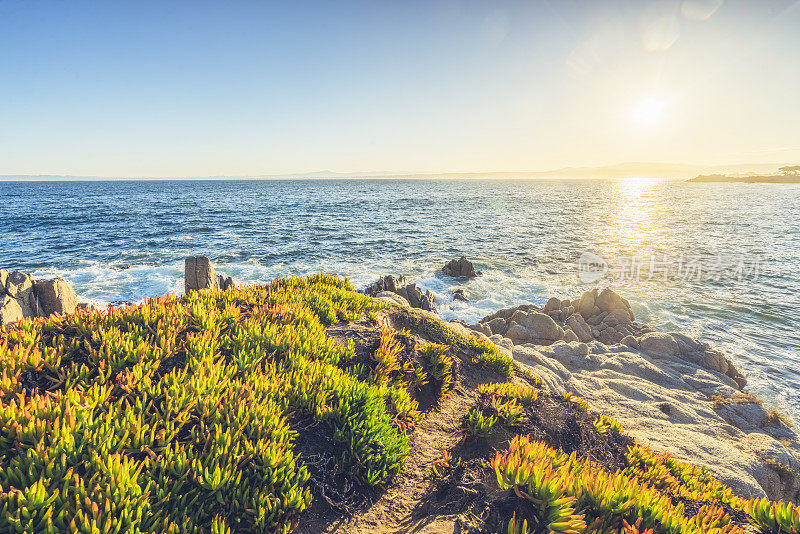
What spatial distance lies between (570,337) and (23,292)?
67.4 feet

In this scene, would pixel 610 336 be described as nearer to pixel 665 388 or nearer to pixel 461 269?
pixel 665 388

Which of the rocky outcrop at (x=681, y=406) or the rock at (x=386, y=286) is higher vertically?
the rock at (x=386, y=286)

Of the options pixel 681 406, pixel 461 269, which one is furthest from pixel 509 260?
pixel 681 406

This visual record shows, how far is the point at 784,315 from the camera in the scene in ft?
60.9

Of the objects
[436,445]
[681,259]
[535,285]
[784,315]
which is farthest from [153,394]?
[681,259]

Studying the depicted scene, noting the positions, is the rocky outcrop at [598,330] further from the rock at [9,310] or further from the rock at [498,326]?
the rock at [9,310]

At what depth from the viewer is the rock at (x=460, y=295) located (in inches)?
819

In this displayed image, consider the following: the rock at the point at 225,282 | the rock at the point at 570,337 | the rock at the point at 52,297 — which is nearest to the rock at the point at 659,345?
the rock at the point at 570,337

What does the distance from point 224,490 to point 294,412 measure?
143cm

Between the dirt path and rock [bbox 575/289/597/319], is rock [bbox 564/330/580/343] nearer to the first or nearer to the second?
rock [bbox 575/289/597/319]

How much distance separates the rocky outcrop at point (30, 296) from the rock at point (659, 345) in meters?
22.1

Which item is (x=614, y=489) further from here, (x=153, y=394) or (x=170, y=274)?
(x=170, y=274)

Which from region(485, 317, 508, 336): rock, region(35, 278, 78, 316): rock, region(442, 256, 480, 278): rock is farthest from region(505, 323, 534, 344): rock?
region(35, 278, 78, 316): rock

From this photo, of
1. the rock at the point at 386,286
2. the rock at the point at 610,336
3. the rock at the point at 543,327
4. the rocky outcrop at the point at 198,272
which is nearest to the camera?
the rocky outcrop at the point at 198,272
